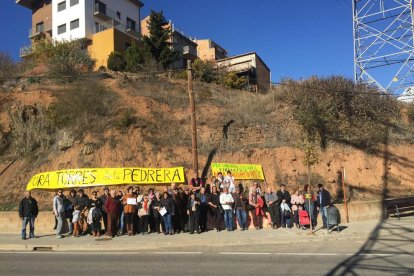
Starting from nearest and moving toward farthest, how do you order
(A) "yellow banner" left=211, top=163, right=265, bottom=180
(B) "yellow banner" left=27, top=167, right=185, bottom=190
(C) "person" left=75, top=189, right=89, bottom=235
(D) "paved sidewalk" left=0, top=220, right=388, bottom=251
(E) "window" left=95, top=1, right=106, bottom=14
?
(D) "paved sidewalk" left=0, top=220, right=388, bottom=251, (C) "person" left=75, top=189, right=89, bottom=235, (B) "yellow banner" left=27, top=167, right=185, bottom=190, (A) "yellow banner" left=211, top=163, right=265, bottom=180, (E) "window" left=95, top=1, right=106, bottom=14

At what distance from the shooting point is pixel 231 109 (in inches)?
1085

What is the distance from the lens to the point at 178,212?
15500 millimetres

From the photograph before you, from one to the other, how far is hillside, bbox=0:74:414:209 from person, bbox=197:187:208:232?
5.32 meters

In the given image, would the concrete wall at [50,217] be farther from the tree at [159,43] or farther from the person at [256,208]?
the tree at [159,43]

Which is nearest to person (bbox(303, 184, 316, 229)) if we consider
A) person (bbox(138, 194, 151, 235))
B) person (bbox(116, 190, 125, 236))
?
person (bbox(138, 194, 151, 235))

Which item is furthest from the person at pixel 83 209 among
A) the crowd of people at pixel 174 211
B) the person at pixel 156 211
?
the person at pixel 156 211

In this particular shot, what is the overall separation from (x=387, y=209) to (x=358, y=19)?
75.7 ft

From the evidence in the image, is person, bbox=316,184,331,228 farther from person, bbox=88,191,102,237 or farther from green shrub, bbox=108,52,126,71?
green shrub, bbox=108,52,126,71

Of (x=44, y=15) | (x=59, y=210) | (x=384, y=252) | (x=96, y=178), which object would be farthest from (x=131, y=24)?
(x=384, y=252)

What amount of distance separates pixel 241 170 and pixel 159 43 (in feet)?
69.2

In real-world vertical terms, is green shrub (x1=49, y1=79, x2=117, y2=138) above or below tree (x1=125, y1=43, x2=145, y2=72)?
below

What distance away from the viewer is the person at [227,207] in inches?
605

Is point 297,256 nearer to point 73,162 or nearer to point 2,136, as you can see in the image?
point 73,162

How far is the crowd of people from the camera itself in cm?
1521
